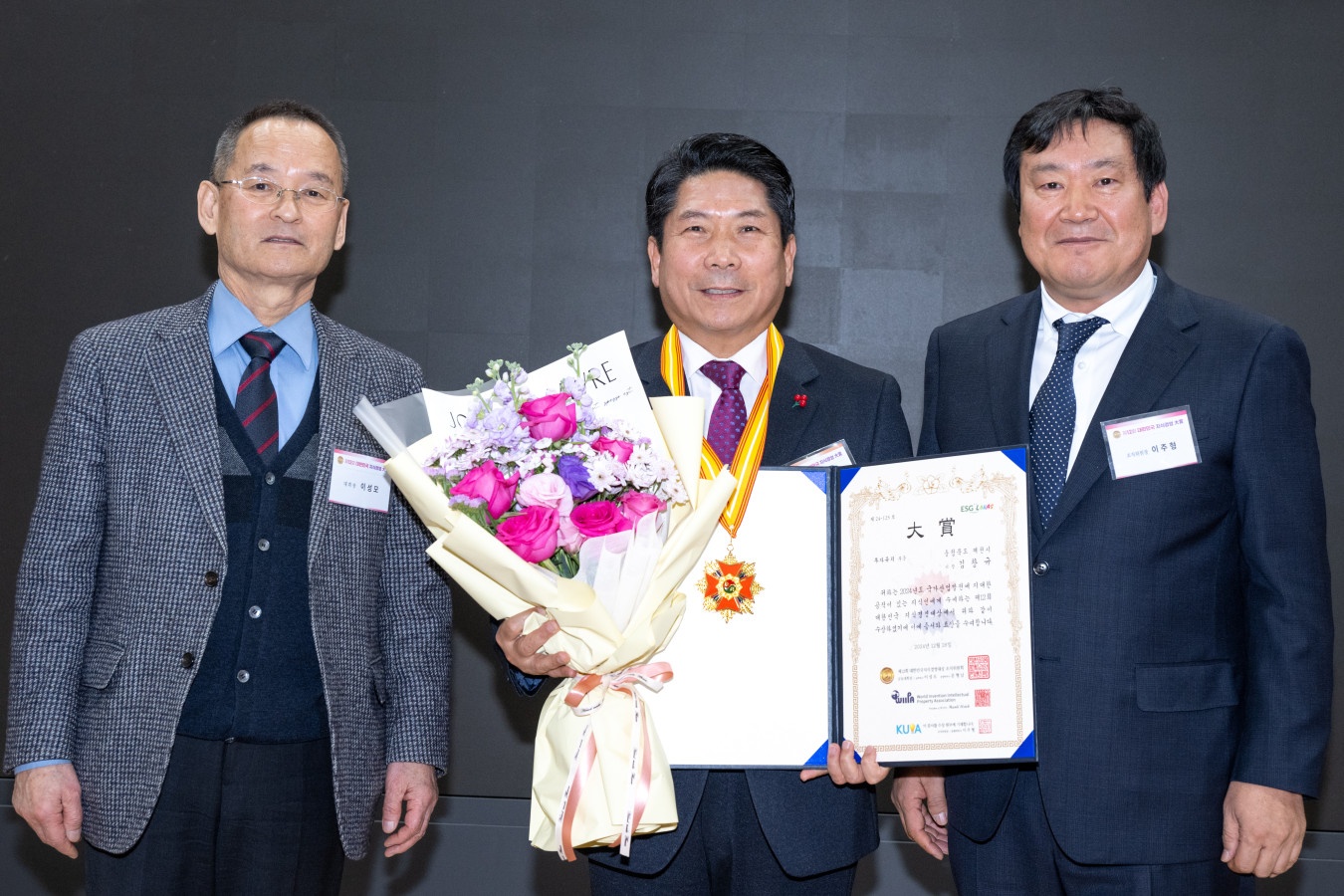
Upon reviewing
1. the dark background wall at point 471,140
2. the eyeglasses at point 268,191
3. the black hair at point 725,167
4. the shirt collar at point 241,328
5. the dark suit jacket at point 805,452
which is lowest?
the dark suit jacket at point 805,452

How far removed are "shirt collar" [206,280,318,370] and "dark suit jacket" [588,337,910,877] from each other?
28.9 inches

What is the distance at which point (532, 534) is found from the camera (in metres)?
1.86

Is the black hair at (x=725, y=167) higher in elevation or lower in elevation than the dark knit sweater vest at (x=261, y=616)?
higher

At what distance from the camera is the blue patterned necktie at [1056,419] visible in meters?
2.26

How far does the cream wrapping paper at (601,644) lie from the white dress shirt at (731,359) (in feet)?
1.14

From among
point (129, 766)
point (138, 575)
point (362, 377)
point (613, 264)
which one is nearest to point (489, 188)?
point (613, 264)

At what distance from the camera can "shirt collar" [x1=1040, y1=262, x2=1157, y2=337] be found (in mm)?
2365

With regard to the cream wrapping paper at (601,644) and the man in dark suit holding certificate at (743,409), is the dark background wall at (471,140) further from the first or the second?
the cream wrapping paper at (601,644)

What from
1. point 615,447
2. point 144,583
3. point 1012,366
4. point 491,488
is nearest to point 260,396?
point 144,583

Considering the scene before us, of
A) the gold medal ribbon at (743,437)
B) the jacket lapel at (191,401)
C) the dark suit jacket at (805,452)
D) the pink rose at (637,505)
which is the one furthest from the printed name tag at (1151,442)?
the jacket lapel at (191,401)

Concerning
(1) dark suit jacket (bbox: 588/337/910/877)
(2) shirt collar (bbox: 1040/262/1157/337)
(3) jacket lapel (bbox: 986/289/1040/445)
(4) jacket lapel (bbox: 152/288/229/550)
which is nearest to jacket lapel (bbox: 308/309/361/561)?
(4) jacket lapel (bbox: 152/288/229/550)

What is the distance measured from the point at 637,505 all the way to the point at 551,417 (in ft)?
0.68

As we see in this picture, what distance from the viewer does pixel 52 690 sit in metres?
2.26

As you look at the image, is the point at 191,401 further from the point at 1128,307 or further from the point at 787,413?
the point at 1128,307
